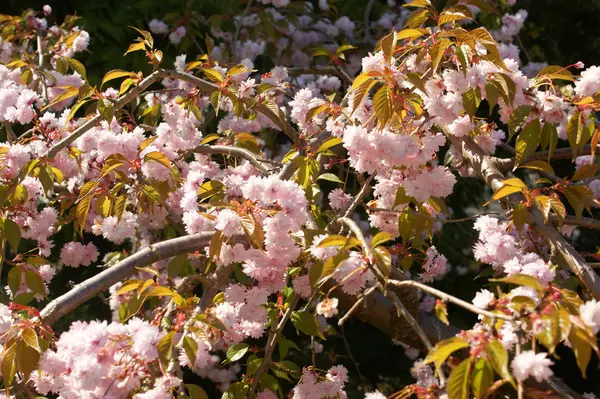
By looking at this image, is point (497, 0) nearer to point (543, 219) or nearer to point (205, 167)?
point (205, 167)

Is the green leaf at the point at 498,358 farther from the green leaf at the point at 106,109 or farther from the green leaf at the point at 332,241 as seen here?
the green leaf at the point at 106,109

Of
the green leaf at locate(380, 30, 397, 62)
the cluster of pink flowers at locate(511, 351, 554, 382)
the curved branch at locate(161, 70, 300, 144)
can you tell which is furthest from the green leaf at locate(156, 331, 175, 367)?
the curved branch at locate(161, 70, 300, 144)

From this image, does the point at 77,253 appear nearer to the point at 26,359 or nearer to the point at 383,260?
the point at 26,359

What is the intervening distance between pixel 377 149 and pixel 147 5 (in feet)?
8.54

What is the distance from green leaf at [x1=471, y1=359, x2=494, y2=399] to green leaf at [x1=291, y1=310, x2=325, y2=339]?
68 cm

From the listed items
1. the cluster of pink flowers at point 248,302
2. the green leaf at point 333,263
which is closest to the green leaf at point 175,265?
the cluster of pink flowers at point 248,302

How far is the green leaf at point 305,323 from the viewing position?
1926 mm

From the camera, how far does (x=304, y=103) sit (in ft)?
8.43

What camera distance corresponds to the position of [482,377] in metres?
1.27

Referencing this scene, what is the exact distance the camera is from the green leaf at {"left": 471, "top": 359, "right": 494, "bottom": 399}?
4.18ft

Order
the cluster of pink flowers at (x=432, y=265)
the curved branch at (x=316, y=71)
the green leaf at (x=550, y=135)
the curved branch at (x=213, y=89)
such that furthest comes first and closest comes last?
the curved branch at (x=316, y=71)
the cluster of pink flowers at (x=432, y=265)
the curved branch at (x=213, y=89)
the green leaf at (x=550, y=135)

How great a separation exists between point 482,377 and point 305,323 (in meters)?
0.73

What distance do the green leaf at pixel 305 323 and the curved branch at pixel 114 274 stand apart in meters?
0.31

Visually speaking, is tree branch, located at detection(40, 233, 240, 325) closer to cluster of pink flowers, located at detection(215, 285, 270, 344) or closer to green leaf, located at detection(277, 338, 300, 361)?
cluster of pink flowers, located at detection(215, 285, 270, 344)
